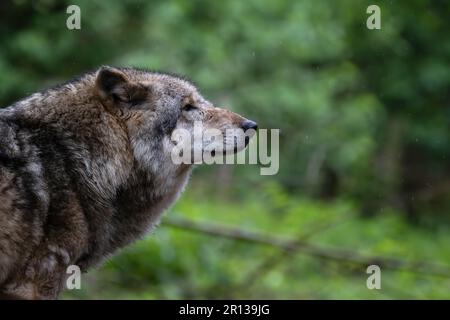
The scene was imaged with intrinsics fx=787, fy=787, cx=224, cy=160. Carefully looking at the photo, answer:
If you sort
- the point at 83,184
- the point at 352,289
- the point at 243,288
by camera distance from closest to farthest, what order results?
the point at 83,184
the point at 243,288
the point at 352,289

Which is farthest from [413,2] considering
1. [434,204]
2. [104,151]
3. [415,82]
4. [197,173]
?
[434,204]

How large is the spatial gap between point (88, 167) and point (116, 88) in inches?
21.7

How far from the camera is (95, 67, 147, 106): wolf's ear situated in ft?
15.2

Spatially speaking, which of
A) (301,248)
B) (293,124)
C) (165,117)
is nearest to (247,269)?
(301,248)

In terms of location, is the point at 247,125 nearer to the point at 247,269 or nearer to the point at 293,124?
the point at 247,269

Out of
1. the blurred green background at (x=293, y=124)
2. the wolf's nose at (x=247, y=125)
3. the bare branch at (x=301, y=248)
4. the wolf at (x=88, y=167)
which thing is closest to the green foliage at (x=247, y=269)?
the blurred green background at (x=293, y=124)

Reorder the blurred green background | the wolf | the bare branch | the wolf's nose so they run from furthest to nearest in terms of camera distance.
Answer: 1. the blurred green background
2. the bare branch
3. the wolf's nose
4. the wolf

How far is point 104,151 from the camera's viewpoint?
451 centimetres

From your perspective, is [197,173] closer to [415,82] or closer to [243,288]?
[415,82]

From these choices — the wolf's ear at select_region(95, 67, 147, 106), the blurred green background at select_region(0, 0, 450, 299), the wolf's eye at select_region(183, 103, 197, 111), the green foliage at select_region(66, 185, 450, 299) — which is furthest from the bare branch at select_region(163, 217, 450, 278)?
the wolf's ear at select_region(95, 67, 147, 106)

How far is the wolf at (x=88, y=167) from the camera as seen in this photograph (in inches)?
158

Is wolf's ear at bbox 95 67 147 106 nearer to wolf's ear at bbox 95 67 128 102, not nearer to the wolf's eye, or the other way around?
wolf's ear at bbox 95 67 128 102

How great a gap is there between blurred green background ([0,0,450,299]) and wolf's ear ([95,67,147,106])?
302 centimetres

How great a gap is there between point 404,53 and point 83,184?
9312 mm
